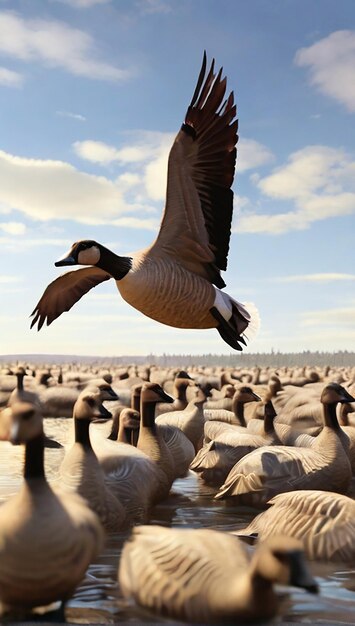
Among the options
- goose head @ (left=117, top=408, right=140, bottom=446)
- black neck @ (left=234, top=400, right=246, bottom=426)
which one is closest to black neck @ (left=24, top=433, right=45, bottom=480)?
goose head @ (left=117, top=408, right=140, bottom=446)

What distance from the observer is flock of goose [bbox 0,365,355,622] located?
13.4ft

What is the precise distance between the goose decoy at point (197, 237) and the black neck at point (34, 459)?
3986mm

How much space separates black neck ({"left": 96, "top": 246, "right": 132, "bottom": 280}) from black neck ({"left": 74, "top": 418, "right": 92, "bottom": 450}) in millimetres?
1880

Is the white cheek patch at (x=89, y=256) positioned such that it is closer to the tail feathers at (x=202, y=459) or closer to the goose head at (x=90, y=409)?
the goose head at (x=90, y=409)

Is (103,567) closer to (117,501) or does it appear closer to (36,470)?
(117,501)

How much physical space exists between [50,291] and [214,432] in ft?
12.0

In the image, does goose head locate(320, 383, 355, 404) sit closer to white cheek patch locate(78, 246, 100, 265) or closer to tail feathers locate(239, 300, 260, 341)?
tail feathers locate(239, 300, 260, 341)

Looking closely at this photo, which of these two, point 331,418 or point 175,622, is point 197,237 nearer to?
point 331,418

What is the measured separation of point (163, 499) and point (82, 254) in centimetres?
322

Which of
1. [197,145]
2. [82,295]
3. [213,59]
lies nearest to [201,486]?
[82,295]

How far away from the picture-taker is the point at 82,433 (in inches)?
266

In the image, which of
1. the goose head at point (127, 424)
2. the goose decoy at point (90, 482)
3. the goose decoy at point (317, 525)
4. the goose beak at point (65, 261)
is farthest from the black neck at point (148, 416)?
the goose decoy at point (317, 525)

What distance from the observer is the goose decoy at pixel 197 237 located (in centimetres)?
864

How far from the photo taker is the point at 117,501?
6754mm
